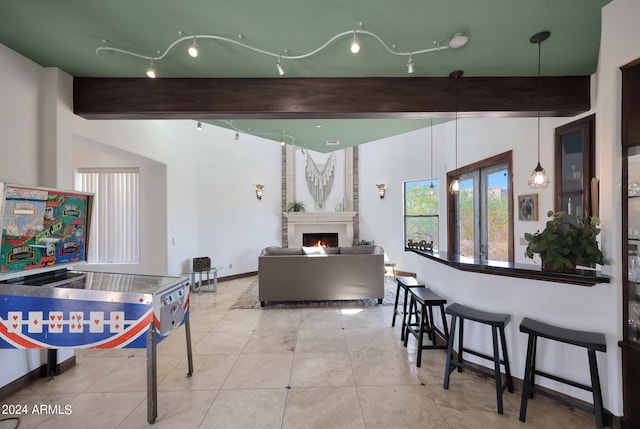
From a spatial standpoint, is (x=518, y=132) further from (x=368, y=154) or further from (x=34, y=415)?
(x=34, y=415)

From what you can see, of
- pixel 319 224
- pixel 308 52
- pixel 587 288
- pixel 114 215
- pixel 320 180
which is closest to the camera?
pixel 587 288

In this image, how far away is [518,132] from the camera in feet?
12.7

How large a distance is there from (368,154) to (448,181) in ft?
8.17

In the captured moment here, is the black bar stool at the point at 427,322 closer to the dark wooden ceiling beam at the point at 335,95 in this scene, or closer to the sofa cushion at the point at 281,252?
the dark wooden ceiling beam at the point at 335,95

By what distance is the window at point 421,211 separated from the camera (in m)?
6.20

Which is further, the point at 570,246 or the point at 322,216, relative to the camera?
the point at 322,216

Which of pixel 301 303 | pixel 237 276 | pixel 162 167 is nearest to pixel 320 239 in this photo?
pixel 237 276

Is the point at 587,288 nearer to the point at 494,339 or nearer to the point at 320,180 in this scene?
the point at 494,339

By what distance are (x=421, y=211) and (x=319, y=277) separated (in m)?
3.32

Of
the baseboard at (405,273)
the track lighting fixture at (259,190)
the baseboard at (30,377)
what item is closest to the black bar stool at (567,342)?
the baseboard at (30,377)

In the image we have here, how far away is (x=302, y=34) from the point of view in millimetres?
2107

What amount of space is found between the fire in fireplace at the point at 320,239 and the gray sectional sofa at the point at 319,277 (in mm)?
3061

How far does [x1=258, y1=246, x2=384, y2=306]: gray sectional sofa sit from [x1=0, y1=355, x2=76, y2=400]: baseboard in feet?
7.75

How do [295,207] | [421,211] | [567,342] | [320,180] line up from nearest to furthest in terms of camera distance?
[567,342], [421,211], [295,207], [320,180]
